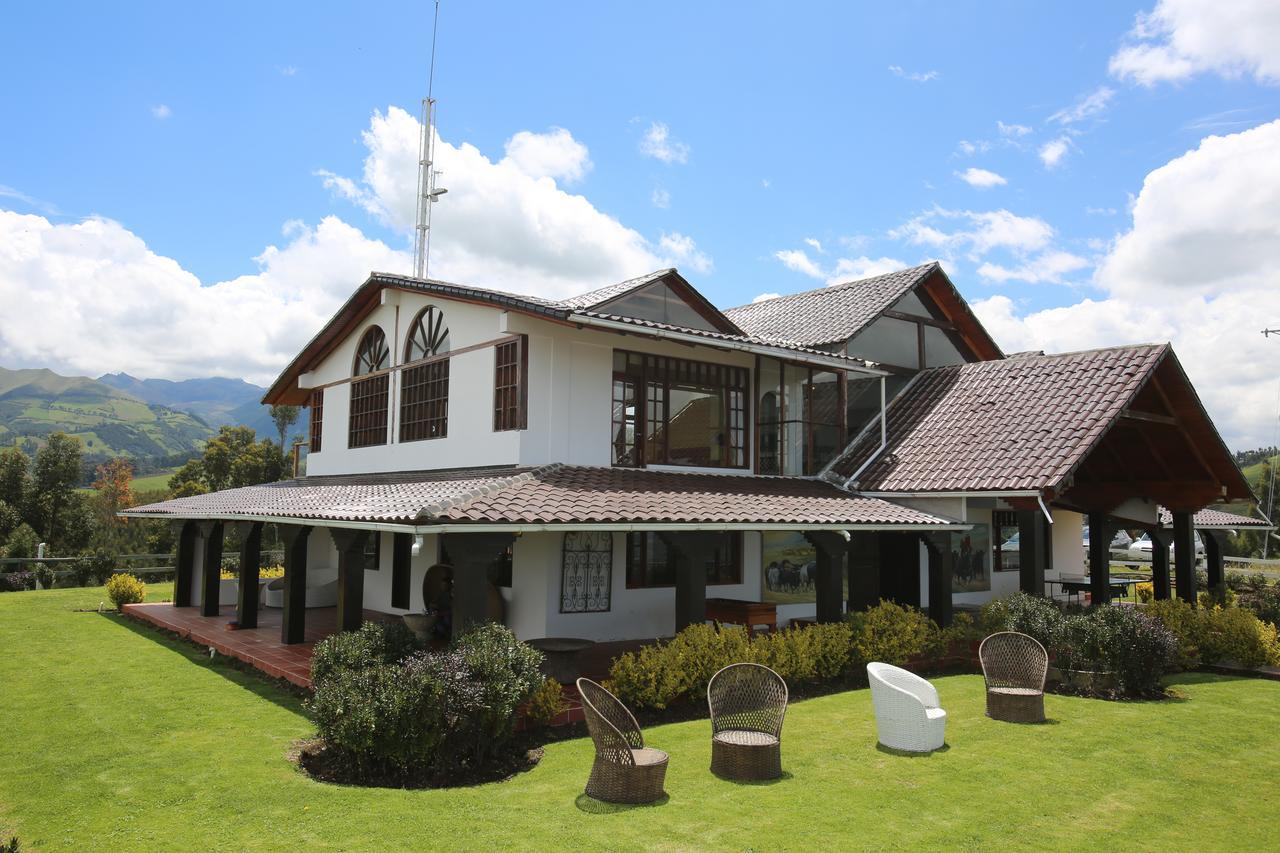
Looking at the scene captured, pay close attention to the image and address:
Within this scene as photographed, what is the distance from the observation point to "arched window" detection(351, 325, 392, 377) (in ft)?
59.0

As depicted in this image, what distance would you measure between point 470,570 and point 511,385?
4.85 meters

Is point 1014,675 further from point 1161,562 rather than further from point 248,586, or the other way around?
point 248,586

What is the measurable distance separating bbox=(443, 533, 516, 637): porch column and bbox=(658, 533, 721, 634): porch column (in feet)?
9.46

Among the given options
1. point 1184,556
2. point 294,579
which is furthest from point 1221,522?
point 294,579

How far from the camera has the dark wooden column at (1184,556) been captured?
17.4 meters

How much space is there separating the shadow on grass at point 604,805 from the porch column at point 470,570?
8.60 feet

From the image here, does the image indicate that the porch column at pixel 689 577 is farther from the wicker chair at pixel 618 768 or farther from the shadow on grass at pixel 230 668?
the shadow on grass at pixel 230 668

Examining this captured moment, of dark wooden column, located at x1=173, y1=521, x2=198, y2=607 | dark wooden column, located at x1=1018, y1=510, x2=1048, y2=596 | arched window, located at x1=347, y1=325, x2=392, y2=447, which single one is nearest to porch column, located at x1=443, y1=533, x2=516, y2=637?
dark wooden column, located at x1=1018, y1=510, x2=1048, y2=596

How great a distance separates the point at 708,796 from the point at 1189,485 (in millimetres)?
14073

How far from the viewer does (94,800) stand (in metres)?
7.28

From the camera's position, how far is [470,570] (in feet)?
31.2

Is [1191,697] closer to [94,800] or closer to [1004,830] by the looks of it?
[1004,830]

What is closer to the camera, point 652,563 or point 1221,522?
point 652,563

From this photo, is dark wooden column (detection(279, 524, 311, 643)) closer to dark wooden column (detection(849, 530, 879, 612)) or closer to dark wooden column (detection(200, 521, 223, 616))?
dark wooden column (detection(200, 521, 223, 616))
